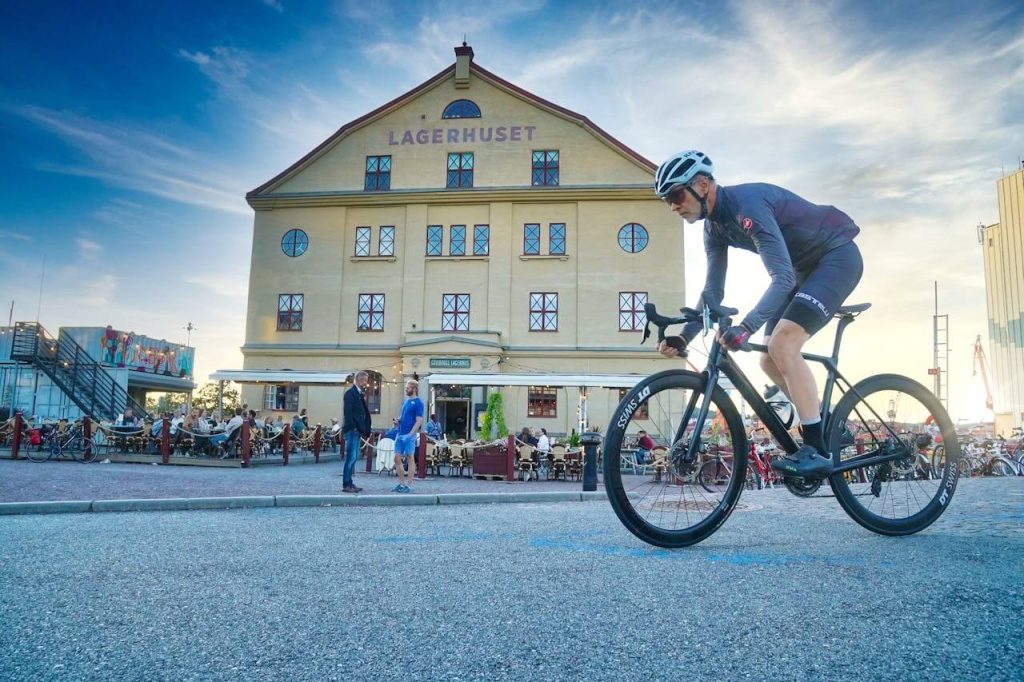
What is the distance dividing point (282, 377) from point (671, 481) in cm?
2773

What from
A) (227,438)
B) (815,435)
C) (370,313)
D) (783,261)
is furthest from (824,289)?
(370,313)

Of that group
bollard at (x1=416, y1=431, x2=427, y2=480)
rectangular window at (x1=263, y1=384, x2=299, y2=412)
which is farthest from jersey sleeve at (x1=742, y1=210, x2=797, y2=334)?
rectangular window at (x1=263, y1=384, x2=299, y2=412)

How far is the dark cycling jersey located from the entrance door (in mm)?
A: 31873

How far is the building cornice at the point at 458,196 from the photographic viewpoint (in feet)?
113

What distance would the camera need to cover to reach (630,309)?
33625 mm

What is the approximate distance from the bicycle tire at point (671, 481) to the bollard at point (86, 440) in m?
20.5

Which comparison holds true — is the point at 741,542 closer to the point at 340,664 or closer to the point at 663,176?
the point at 663,176

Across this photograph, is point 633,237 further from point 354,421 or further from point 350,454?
point 350,454

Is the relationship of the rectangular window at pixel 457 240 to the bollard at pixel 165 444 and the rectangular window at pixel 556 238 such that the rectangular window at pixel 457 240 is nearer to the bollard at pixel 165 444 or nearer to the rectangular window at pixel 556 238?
the rectangular window at pixel 556 238

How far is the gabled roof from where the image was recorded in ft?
116

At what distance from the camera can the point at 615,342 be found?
110 ft

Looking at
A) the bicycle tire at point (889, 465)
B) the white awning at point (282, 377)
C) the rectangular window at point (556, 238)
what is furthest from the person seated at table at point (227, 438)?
the rectangular window at point (556, 238)

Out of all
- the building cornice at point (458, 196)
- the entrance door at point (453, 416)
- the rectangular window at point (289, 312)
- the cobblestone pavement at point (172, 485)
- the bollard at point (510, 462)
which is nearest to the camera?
the cobblestone pavement at point (172, 485)

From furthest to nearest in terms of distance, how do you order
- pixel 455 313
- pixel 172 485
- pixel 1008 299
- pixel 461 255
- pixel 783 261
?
1. pixel 1008 299
2. pixel 461 255
3. pixel 455 313
4. pixel 172 485
5. pixel 783 261
